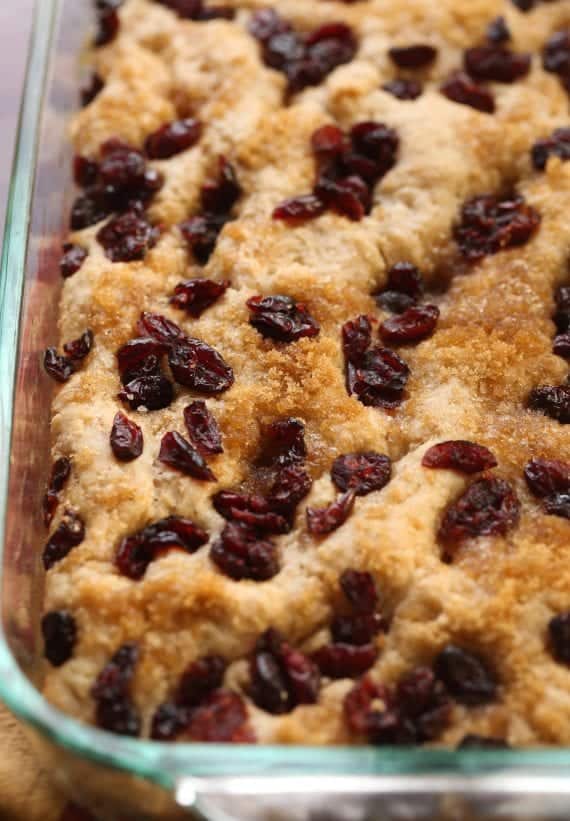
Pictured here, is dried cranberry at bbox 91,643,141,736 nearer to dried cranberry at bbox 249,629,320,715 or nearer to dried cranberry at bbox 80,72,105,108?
dried cranberry at bbox 249,629,320,715

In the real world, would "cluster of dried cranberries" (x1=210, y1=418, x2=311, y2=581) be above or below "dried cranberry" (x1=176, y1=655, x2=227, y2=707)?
above

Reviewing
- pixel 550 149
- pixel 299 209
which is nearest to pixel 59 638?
pixel 299 209

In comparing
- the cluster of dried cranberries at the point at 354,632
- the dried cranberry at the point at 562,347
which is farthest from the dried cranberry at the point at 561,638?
the dried cranberry at the point at 562,347

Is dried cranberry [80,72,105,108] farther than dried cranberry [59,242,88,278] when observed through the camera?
Yes

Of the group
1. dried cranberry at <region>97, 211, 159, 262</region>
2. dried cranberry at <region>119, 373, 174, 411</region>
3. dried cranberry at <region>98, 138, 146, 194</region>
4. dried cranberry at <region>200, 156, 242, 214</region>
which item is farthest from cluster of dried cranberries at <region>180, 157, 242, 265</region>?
dried cranberry at <region>119, 373, 174, 411</region>

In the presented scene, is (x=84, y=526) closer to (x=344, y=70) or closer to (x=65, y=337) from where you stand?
(x=65, y=337)

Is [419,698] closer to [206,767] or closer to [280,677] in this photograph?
[280,677]

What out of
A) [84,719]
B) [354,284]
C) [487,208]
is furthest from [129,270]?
[84,719]
